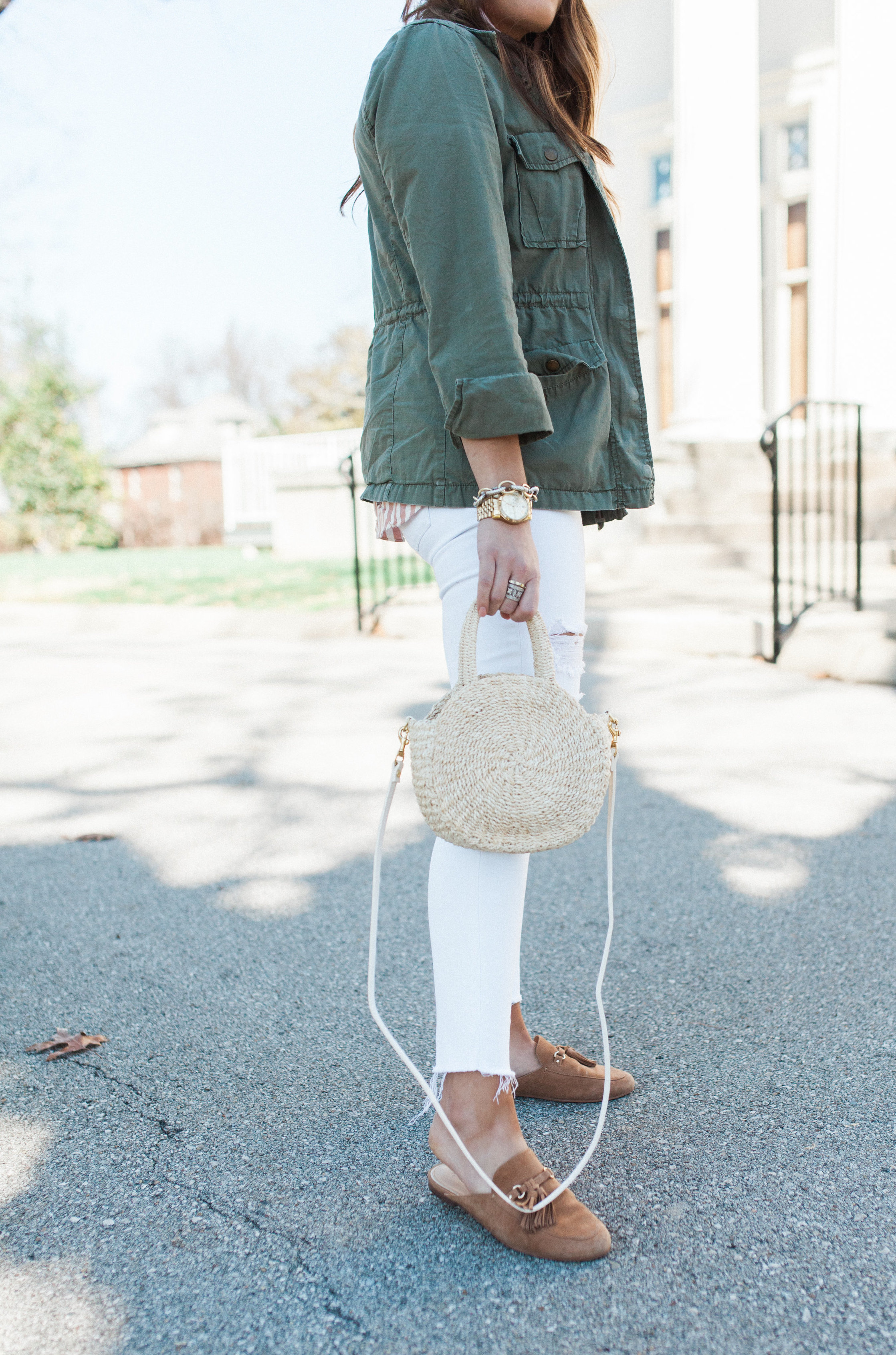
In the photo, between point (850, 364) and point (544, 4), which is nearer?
point (544, 4)

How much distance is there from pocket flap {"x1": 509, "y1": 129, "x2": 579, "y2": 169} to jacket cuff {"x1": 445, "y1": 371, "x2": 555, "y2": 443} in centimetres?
33

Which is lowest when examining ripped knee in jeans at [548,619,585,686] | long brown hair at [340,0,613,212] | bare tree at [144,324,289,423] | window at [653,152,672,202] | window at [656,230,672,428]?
ripped knee in jeans at [548,619,585,686]

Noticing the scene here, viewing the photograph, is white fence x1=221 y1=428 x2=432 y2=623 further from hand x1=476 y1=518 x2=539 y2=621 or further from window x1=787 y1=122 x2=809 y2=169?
hand x1=476 y1=518 x2=539 y2=621

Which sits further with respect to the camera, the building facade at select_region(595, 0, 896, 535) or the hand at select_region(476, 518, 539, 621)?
the building facade at select_region(595, 0, 896, 535)

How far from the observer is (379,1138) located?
1739 mm

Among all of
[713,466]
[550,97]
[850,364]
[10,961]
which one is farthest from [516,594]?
[850,364]

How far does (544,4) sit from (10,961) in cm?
219

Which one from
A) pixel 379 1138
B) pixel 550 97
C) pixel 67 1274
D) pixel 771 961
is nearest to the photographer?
pixel 67 1274

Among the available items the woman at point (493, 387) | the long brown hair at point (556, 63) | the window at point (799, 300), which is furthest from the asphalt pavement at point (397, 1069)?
the window at point (799, 300)

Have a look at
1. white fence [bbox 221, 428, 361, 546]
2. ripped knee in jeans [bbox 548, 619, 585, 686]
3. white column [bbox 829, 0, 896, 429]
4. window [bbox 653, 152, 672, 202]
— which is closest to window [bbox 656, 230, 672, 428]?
window [bbox 653, 152, 672, 202]

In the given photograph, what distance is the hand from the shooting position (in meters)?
1.41

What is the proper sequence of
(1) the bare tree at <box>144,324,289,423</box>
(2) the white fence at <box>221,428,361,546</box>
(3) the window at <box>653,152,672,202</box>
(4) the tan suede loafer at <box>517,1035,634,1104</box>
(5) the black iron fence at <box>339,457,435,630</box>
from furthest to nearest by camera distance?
1. (1) the bare tree at <box>144,324,289,423</box>
2. (2) the white fence at <box>221,428,361,546</box>
3. (3) the window at <box>653,152,672,202</box>
4. (5) the black iron fence at <box>339,457,435,630</box>
5. (4) the tan suede loafer at <box>517,1035,634,1104</box>

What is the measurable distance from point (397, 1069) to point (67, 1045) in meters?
0.64

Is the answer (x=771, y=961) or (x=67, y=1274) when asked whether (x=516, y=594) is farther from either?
(x=771, y=961)
